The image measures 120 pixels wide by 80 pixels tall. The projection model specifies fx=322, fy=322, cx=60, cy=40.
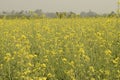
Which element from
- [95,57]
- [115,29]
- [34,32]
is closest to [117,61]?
[95,57]

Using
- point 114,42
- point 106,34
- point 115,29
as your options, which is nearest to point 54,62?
point 114,42

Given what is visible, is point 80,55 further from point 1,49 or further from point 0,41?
point 0,41

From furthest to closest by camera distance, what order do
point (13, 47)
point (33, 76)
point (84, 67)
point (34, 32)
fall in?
point (34, 32) < point (13, 47) < point (84, 67) < point (33, 76)

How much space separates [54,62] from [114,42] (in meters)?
1.40

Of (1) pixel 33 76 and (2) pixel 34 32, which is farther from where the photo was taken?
(2) pixel 34 32

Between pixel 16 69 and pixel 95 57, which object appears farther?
pixel 95 57

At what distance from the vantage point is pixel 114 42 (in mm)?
5387

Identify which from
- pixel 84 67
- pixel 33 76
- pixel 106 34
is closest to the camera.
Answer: pixel 33 76

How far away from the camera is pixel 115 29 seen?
630 centimetres

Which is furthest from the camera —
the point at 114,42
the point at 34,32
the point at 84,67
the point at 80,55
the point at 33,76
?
the point at 34,32

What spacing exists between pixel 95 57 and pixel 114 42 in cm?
103

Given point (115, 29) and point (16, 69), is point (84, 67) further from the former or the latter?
point (115, 29)

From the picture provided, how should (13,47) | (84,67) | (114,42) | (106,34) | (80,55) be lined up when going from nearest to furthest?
1. (84,67)
2. (80,55)
3. (13,47)
4. (114,42)
5. (106,34)

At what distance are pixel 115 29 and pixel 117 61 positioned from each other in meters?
2.22
